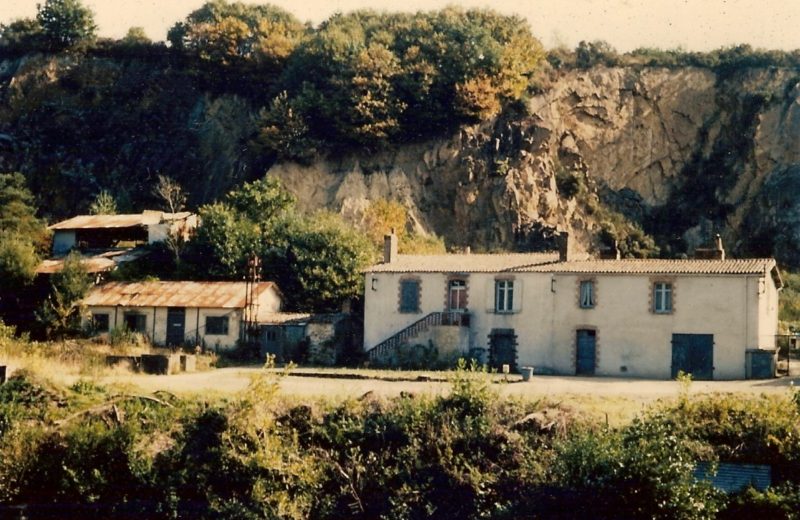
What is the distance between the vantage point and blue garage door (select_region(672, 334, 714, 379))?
34.6 meters

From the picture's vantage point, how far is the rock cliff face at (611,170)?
5544 cm

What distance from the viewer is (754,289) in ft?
112

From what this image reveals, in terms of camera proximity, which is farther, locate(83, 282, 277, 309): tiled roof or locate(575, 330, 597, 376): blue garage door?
locate(83, 282, 277, 309): tiled roof

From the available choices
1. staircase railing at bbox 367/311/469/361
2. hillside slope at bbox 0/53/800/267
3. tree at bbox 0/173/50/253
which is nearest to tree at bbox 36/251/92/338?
tree at bbox 0/173/50/253

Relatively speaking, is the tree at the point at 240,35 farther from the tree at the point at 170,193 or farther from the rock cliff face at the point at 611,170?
the rock cliff face at the point at 611,170

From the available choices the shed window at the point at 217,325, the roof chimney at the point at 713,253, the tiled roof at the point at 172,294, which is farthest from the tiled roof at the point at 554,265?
the shed window at the point at 217,325

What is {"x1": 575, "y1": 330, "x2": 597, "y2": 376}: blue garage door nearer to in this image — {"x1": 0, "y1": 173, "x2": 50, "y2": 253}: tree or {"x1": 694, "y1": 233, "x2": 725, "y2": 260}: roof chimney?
{"x1": 694, "y1": 233, "x2": 725, "y2": 260}: roof chimney

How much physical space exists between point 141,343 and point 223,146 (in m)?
22.1

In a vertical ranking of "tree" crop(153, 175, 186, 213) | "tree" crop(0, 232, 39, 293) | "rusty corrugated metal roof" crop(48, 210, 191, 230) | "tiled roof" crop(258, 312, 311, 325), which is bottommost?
"tiled roof" crop(258, 312, 311, 325)

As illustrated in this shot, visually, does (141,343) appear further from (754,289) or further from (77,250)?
(754,289)

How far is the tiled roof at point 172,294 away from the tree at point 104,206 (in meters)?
11.1

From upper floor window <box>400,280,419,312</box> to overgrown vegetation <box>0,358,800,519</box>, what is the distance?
13.7m

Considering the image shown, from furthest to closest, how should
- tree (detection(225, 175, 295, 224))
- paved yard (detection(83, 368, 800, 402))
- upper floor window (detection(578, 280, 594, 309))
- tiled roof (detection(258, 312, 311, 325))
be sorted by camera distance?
tree (detection(225, 175, 295, 224))
tiled roof (detection(258, 312, 311, 325))
upper floor window (detection(578, 280, 594, 309))
paved yard (detection(83, 368, 800, 402))

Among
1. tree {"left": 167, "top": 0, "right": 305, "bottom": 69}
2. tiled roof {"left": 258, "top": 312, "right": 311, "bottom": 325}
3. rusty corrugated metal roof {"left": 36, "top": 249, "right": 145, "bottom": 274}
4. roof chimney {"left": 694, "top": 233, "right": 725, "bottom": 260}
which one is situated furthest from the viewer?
tree {"left": 167, "top": 0, "right": 305, "bottom": 69}
